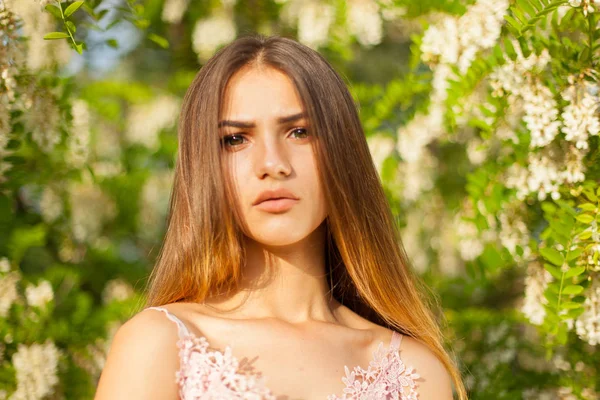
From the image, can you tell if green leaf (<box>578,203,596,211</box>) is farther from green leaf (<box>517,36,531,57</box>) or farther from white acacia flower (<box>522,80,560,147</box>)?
green leaf (<box>517,36,531,57</box>)

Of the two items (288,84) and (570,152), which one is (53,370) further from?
(570,152)

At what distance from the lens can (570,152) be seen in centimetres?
222

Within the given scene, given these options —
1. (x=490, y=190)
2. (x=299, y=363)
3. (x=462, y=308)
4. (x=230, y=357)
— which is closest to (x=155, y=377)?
(x=230, y=357)

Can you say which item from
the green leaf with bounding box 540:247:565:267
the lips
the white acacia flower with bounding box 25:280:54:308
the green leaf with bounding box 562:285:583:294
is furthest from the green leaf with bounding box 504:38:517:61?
the white acacia flower with bounding box 25:280:54:308

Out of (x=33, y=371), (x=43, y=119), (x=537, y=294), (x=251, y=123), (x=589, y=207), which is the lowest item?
(x=33, y=371)

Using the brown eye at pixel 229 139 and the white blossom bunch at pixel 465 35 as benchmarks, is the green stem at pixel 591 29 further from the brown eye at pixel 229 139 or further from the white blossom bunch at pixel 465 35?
the brown eye at pixel 229 139

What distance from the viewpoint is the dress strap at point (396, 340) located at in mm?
1961

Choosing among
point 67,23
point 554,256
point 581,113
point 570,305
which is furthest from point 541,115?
point 67,23

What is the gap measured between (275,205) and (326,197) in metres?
0.16

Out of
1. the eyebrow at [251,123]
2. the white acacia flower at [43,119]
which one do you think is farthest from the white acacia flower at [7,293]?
the eyebrow at [251,123]

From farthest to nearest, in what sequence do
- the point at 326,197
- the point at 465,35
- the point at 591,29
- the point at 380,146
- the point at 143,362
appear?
the point at 380,146
the point at 465,35
the point at 591,29
the point at 326,197
the point at 143,362

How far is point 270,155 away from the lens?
172cm

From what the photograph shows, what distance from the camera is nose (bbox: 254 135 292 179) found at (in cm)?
171

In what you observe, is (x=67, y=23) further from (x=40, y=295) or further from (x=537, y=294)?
(x=537, y=294)
